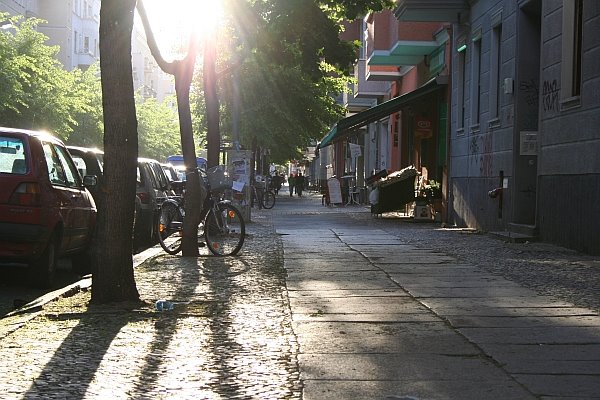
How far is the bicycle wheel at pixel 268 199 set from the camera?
3706 cm

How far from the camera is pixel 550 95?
52.6ft

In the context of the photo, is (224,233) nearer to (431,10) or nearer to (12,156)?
(12,156)

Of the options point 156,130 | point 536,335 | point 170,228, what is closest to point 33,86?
point 170,228

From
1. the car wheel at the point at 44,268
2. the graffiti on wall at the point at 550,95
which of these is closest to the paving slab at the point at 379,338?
the car wheel at the point at 44,268

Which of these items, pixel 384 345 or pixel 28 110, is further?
pixel 28 110

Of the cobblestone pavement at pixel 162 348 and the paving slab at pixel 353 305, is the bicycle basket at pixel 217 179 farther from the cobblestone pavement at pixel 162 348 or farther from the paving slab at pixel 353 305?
the paving slab at pixel 353 305

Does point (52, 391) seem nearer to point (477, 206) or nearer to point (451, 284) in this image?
point (451, 284)

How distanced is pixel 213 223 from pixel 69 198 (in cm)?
356

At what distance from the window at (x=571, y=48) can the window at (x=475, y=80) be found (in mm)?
6576

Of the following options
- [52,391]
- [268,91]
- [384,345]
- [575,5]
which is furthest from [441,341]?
[268,91]

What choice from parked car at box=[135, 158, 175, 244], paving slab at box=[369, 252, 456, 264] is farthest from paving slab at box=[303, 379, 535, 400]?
parked car at box=[135, 158, 175, 244]

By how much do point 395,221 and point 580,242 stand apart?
11487 mm

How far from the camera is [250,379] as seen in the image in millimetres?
5641

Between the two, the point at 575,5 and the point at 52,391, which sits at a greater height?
the point at 575,5
